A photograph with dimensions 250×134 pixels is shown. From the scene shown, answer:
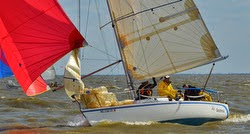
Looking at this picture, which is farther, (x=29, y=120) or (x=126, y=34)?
(x=29, y=120)

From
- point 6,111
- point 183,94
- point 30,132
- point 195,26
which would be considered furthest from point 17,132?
point 6,111

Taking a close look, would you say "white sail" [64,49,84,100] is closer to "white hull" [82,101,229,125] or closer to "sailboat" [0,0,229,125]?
"sailboat" [0,0,229,125]

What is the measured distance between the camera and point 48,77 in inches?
2083

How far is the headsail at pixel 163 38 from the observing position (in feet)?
62.1

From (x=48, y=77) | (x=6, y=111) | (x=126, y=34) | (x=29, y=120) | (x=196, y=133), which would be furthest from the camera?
(x=48, y=77)

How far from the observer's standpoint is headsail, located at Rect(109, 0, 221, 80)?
18938 millimetres

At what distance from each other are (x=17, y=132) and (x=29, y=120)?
4768 millimetres

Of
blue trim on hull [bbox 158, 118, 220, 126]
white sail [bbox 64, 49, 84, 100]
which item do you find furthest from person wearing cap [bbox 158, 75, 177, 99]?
white sail [bbox 64, 49, 84, 100]

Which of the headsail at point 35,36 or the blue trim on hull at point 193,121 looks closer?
the headsail at point 35,36

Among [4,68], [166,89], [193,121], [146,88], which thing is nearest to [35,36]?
[4,68]

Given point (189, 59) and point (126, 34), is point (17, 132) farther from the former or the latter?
point (189, 59)

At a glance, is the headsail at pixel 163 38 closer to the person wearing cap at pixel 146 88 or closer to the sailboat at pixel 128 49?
the sailboat at pixel 128 49

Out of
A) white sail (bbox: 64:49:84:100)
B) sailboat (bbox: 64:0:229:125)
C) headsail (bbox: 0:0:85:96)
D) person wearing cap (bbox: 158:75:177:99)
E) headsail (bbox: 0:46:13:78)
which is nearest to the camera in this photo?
headsail (bbox: 0:0:85:96)

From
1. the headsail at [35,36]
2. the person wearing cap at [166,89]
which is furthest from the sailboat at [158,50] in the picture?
the headsail at [35,36]
